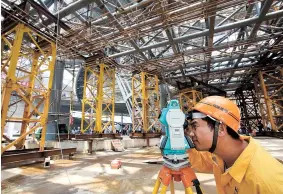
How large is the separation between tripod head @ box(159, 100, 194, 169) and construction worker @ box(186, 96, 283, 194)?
13 centimetres

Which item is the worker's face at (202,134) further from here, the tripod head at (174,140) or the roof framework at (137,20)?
the roof framework at (137,20)

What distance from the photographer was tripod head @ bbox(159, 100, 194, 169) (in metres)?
1.67

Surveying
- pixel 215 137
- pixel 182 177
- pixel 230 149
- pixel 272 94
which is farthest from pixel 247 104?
pixel 215 137

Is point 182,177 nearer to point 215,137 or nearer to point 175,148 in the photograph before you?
point 175,148

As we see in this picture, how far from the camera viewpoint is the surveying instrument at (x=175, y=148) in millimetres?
1672

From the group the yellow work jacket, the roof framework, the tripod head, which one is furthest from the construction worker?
the roof framework

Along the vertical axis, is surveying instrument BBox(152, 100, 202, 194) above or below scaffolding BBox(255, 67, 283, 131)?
below

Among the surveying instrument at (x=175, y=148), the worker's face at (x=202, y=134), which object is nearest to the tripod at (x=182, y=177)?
the surveying instrument at (x=175, y=148)

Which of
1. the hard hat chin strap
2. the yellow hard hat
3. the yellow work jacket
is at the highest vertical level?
the yellow hard hat

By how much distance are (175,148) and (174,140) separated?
80 millimetres

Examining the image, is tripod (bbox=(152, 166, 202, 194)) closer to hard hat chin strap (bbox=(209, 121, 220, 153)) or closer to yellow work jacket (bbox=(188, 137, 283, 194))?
yellow work jacket (bbox=(188, 137, 283, 194))

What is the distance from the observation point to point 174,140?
5.50ft

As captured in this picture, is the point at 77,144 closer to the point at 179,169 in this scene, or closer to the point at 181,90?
the point at 179,169

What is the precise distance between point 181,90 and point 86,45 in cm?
1211
